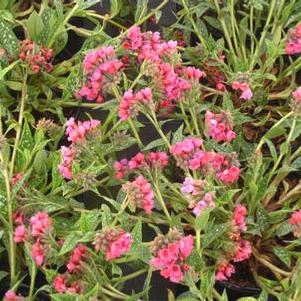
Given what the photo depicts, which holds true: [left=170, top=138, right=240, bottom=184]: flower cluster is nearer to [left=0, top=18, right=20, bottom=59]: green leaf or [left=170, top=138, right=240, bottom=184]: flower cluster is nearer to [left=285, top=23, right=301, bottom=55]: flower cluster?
[left=285, top=23, right=301, bottom=55]: flower cluster

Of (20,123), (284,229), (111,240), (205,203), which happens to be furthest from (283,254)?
(20,123)

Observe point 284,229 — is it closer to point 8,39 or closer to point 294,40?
point 294,40

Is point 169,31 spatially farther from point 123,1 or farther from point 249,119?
point 249,119

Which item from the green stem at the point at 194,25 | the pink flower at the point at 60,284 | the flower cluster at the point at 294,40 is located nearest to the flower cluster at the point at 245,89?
the flower cluster at the point at 294,40

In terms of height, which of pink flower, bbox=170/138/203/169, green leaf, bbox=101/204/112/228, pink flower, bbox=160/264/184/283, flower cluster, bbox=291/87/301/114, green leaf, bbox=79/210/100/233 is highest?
flower cluster, bbox=291/87/301/114

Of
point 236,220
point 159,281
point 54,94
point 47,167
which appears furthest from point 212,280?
point 54,94

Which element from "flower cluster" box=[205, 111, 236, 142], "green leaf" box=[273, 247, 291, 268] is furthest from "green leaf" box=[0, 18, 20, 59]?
"green leaf" box=[273, 247, 291, 268]
